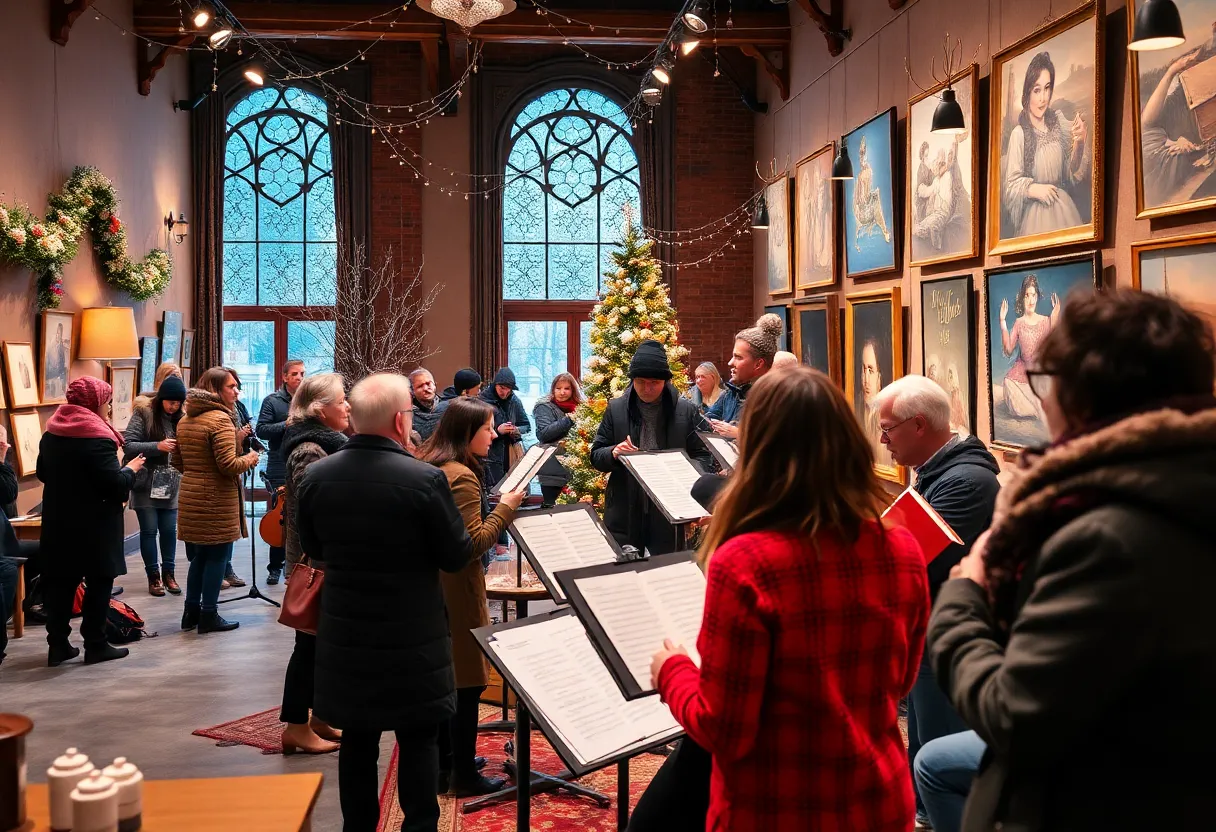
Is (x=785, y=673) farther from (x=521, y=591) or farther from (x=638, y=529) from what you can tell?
(x=638, y=529)

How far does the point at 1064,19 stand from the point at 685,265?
746 cm

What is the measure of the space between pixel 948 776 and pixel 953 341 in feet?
13.8

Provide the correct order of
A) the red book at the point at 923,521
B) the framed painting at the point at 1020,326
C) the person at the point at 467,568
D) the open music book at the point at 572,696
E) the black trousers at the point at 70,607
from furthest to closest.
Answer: the black trousers at the point at 70,607 < the framed painting at the point at 1020,326 < the person at the point at 467,568 < the red book at the point at 923,521 < the open music book at the point at 572,696

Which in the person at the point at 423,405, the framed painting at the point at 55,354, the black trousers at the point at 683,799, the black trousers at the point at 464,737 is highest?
the framed painting at the point at 55,354

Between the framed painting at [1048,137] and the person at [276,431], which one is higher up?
the framed painting at [1048,137]

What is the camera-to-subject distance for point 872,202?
7.99 meters

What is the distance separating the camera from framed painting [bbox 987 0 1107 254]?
16.6 ft

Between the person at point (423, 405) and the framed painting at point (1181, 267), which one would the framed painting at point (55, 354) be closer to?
the person at point (423, 405)

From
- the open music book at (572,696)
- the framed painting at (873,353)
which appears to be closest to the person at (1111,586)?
the open music book at (572,696)

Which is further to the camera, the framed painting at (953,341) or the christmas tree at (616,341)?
the christmas tree at (616,341)

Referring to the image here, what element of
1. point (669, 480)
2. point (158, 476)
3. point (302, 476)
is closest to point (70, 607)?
point (158, 476)

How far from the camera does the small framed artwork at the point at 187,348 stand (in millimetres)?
11891

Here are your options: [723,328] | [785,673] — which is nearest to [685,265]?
[723,328]

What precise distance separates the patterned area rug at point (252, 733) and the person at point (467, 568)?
107 centimetres
